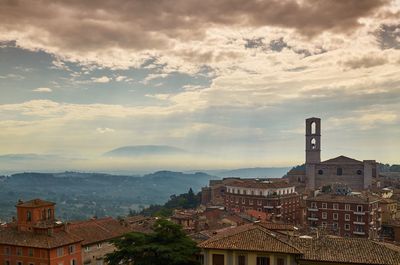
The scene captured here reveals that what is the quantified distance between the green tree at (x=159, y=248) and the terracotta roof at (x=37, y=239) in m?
11.9

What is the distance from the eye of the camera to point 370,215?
68.6 meters

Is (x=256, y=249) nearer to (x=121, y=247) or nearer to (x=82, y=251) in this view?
(x=121, y=247)

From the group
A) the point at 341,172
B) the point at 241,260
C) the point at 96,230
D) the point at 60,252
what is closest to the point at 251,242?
the point at 241,260

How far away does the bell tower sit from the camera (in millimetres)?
126125

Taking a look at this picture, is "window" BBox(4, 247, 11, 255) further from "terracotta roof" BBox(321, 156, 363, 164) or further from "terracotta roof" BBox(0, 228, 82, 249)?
"terracotta roof" BBox(321, 156, 363, 164)

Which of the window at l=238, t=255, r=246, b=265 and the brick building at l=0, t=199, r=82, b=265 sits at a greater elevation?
the window at l=238, t=255, r=246, b=265

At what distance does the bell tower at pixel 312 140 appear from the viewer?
126125 mm

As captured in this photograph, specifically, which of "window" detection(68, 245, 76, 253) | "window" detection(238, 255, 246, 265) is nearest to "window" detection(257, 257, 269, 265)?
"window" detection(238, 255, 246, 265)

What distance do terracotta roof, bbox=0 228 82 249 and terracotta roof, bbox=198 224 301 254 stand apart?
18799 mm

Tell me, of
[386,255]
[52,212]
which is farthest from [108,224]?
[386,255]

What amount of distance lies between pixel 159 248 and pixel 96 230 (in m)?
21.1

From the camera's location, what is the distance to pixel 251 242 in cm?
3212

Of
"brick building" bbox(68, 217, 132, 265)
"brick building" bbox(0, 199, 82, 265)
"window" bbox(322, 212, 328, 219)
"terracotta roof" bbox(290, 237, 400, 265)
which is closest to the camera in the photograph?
"terracotta roof" bbox(290, 237, 400, 265)

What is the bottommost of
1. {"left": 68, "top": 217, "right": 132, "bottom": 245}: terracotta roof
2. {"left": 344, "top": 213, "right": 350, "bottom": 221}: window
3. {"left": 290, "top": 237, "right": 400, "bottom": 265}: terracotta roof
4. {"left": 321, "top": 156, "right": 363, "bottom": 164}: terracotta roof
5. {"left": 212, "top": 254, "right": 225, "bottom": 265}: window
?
{"left": 344, "top": 213, "right": 350, "bottom": 221}: window
